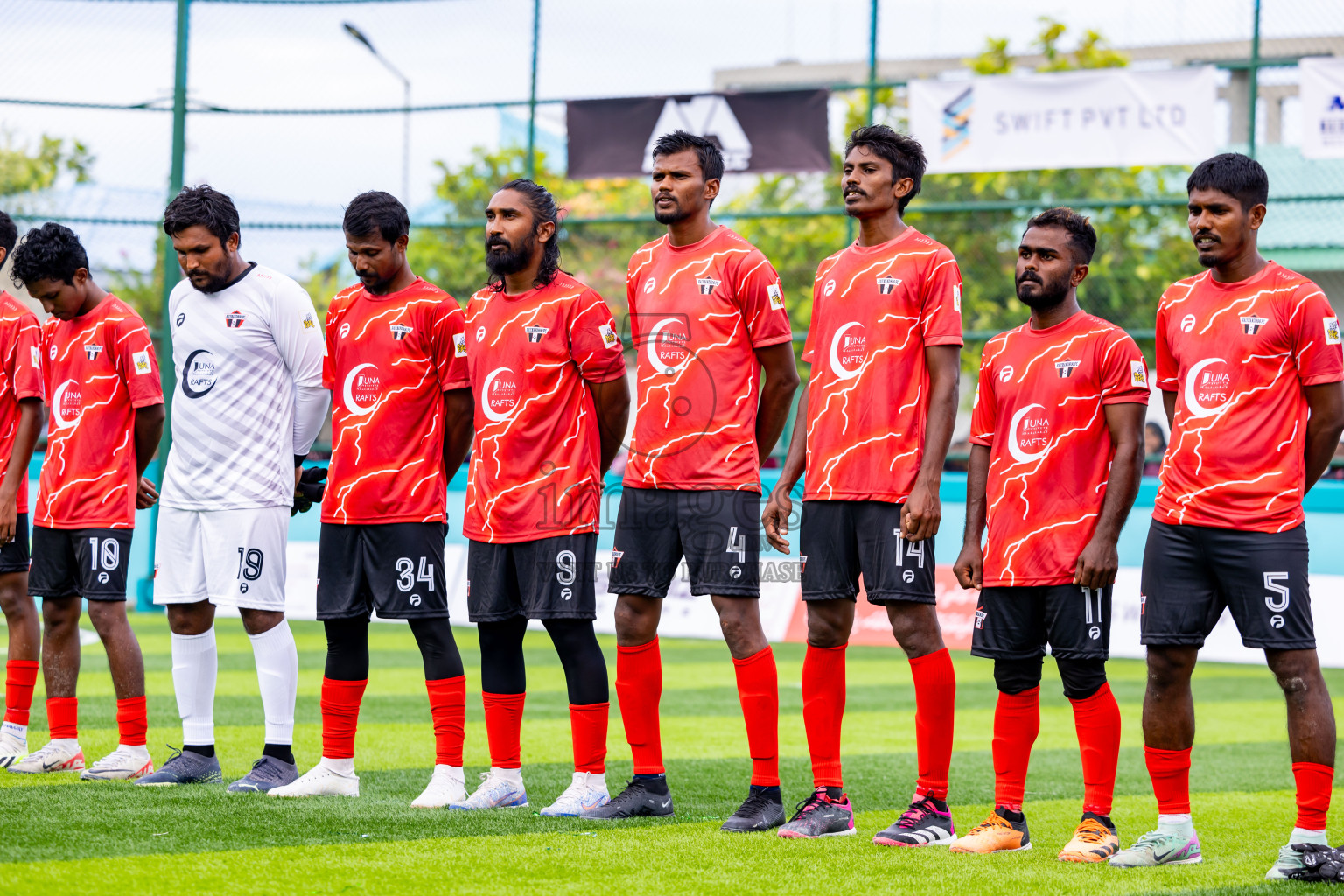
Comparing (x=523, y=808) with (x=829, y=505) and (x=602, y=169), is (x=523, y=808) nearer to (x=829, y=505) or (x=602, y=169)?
(x=829, y=505)

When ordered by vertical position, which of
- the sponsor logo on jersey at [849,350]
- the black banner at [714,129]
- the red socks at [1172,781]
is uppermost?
the black banner at [714,129]

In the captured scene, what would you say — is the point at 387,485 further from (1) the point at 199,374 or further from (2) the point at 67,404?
(2) the point at 67,404

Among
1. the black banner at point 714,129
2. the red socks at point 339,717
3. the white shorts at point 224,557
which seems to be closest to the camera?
the red socks at point 339,717

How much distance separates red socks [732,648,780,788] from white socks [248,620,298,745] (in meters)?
1.92

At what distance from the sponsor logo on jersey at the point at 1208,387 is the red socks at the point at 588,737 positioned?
2.47 metres

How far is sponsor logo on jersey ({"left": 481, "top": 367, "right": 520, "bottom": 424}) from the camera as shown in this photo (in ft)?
18.4

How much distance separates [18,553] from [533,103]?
357 inches

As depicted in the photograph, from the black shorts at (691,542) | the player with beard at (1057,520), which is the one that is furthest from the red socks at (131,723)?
the player with beard at (1057,520)

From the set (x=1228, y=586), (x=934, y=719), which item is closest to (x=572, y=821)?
(x=934, y=719)

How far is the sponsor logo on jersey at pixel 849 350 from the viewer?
5246 mm

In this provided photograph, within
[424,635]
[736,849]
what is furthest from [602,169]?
[736,849]

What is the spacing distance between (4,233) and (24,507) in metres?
1.31

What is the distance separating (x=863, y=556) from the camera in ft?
16.9

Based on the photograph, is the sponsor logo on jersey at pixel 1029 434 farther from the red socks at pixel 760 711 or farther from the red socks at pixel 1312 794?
the red socks at pixel 1312 794
